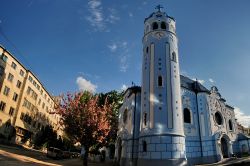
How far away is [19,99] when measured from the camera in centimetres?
4634

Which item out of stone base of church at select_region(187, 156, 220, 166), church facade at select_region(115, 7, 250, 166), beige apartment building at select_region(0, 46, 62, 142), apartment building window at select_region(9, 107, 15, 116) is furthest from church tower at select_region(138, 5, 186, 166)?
apartment building window at select_region(9, 107, 15, 116)

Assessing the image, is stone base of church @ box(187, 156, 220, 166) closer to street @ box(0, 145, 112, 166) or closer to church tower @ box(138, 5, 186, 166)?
church tower @ box(138, 5, 186, 166)

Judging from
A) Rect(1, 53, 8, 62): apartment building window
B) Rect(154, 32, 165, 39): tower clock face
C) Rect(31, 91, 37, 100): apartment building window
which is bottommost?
Rect(31, 91, 37, 100): apartment building window

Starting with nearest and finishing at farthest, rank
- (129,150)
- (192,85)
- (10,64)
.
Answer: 1. (129,150)
2. (192,85)
3. (10,64)

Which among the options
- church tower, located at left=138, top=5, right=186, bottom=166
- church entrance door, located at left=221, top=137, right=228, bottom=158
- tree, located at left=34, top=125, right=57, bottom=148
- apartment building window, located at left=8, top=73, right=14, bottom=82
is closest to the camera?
church tower, located at left=138, top=5, right=186, bottom=166

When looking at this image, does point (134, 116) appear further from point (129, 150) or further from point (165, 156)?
point (165, 156)

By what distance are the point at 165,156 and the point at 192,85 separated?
14331 millimetres

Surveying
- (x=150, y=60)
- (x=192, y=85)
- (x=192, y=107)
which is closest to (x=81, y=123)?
(x=150, y=60)

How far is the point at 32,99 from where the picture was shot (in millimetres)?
52906

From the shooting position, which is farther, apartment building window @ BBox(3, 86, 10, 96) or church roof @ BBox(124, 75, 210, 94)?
apartment building window @ BBox(3, 86, 10, 96)

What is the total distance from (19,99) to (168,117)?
34.6 m

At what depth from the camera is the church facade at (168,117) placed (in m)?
24.7

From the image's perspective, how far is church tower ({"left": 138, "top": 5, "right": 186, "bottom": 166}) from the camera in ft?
79.5

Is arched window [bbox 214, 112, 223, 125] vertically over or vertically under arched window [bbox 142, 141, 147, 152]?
over
